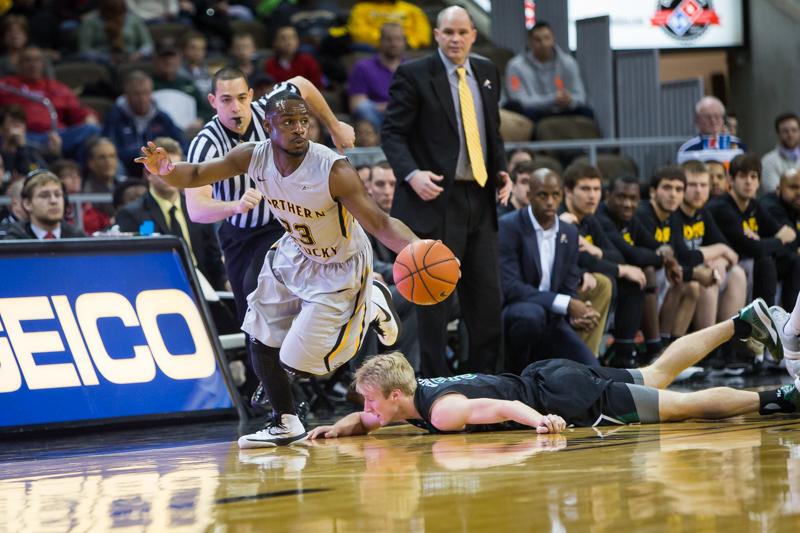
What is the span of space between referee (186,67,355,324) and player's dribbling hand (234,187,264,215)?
0.18 m

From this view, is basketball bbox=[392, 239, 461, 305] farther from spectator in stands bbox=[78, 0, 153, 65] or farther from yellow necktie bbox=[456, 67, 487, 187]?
spectator in stands bbox=[78, 0, 153, 65]

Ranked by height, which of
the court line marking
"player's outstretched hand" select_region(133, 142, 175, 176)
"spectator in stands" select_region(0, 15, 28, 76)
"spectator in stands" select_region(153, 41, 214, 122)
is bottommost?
the court line marking

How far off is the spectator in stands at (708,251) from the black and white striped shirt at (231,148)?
15.7ft

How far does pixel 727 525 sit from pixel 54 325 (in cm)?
499

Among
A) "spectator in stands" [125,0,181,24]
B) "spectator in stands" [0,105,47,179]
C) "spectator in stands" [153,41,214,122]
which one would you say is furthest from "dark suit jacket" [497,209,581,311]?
"spectator in stands" [125,0,181,24]

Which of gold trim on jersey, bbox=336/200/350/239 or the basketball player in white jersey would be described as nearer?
the basketball player in white jersey

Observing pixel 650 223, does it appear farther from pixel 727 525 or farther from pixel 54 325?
pixel 727 525

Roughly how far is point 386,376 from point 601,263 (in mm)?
4072

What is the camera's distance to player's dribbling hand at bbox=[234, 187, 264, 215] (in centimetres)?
651

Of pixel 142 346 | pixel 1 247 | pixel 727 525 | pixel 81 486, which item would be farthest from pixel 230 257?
pixel 727 525

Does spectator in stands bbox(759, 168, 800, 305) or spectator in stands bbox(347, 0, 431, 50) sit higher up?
spectator in stands bbox(347, 0, 431, 50)

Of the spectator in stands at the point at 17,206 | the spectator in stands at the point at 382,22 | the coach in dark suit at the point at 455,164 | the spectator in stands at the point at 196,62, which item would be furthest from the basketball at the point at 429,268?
the spectator in stands at the point at 382,22

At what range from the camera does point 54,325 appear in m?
7.44

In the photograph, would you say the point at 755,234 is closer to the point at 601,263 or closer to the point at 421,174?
the point at 601,263
